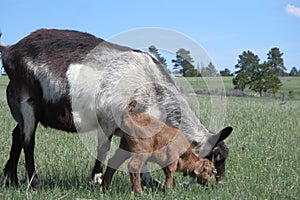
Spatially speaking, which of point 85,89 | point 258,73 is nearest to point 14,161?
point 85,89

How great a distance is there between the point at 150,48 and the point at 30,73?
1.59 m

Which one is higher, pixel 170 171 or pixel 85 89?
pixel 85 89

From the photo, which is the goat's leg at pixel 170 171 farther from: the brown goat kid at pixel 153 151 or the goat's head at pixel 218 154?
the goat's head at pixel 218 154

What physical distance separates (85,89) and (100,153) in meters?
0.86

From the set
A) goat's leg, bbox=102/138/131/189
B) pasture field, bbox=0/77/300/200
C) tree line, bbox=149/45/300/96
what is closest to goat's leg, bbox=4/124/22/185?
pasture field, bbox=0/77/300/200

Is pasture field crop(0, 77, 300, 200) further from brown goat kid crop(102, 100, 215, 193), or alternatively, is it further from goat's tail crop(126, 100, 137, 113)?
goat's tail crop(126, 100, 137, 113)

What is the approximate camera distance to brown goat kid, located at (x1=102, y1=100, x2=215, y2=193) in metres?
5.22

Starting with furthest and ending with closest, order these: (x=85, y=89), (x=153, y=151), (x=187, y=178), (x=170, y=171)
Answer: (x=187, y=178) < (x=85, y=89) < (x=170, y=171) < (x=153, y=151)

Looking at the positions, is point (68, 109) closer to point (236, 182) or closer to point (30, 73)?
point (30, 73)

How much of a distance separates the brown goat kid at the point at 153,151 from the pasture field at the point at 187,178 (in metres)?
0.18

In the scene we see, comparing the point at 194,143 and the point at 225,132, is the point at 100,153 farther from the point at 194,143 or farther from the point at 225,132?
the point at 225,132

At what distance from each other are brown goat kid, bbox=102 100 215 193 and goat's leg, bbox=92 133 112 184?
23 centimetres

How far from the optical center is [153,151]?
5.32 meters

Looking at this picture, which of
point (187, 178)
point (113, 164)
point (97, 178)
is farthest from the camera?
point (187, 178)
